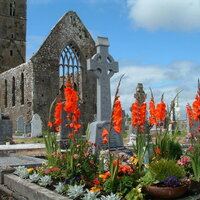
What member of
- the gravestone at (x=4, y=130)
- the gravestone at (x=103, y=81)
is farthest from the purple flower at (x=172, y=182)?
the gravestone at (x=4, y=130)

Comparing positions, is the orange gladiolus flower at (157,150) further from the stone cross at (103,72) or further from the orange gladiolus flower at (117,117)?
the stone cross at (103,72)

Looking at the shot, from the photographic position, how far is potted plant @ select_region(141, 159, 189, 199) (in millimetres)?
4137

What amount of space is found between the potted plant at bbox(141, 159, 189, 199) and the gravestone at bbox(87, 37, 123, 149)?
15.7 ft

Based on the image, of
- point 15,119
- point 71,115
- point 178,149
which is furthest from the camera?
point 15,119

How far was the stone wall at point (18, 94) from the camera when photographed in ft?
91.3

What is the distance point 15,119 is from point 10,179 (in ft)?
81.8

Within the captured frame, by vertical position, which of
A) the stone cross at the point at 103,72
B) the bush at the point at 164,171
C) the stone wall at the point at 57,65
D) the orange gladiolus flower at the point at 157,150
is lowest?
the bush at the point at 164,171

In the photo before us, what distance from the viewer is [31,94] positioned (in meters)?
27.7

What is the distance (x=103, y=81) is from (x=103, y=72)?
0.31m

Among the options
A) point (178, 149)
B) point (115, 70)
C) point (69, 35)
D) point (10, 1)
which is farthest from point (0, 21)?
point (178, 149)

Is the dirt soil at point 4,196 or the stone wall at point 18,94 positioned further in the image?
the stone wall at point 18,94

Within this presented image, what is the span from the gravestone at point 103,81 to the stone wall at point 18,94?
18051 millimetres

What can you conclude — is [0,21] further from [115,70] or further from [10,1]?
[115,70]

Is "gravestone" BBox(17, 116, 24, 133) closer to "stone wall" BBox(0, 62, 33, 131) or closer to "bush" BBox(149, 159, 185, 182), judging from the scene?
"stone wall" BBox(0, 62, 33, 131)
